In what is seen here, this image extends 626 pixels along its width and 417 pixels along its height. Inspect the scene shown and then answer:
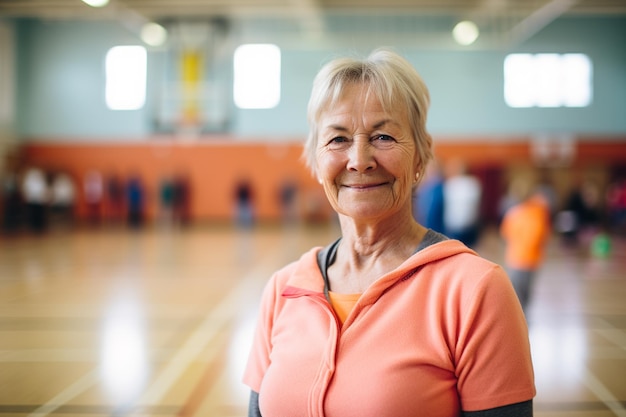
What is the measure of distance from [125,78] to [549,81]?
15414 millimetres

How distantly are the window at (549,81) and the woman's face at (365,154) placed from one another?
20513mm

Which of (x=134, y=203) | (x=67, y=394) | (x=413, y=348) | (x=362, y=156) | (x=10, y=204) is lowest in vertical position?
(x=134, y=203)

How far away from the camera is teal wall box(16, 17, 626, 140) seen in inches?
797

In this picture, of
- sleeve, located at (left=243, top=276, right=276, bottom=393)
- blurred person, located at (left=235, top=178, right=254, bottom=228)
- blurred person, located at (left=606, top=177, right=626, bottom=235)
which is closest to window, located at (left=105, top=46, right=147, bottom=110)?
blurred person, located at (left=235, top=178, right=254, bottom=228)

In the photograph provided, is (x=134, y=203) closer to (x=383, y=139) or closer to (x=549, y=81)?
(x=549, y=81)

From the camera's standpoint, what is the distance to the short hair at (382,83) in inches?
59.3

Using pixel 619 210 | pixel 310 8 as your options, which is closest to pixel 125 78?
pixel 310 8

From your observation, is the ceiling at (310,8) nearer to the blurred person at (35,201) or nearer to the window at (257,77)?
the window at (257,77)

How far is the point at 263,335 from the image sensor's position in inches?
66.3

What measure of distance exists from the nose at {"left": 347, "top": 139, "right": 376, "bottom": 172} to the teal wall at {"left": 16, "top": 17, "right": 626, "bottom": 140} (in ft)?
63.0

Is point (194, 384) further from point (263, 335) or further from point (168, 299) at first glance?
point (168, 299)

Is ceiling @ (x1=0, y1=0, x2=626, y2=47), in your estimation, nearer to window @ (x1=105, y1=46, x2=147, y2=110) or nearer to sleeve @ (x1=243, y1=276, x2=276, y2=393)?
window @ (x1=105, y1=46, x2=147, y2=110)

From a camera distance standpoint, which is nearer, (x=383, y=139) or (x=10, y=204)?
(x=383, y=139)

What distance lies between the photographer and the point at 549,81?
20.3 metres
